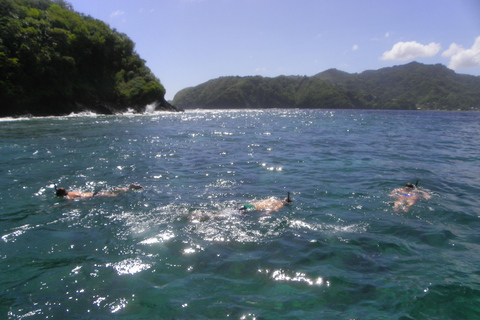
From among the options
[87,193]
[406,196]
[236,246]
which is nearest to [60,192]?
[87,193]

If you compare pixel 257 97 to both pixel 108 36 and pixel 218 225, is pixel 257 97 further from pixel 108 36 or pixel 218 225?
pixel 218 225

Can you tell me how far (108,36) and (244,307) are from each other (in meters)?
70.3

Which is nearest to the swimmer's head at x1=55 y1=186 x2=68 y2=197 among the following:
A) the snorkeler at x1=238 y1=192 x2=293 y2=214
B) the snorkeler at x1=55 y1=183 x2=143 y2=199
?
the snorkeler at x1=55 y1=183 x2=143 y2=199

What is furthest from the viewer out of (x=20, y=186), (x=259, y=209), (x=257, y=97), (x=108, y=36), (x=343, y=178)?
(x=257, y=97)

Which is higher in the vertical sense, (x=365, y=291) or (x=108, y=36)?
(x=108, y=36)

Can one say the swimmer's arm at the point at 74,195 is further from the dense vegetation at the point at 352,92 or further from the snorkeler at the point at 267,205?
the dense vegetation at the point at 352,92

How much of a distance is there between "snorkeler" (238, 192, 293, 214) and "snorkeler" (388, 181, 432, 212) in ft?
10.1

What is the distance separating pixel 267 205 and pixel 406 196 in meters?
4.45

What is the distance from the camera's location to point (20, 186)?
33.7ft

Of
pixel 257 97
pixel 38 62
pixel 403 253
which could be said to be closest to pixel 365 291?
pixel 403 253

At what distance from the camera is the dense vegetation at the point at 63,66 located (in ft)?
126

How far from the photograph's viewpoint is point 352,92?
149 m

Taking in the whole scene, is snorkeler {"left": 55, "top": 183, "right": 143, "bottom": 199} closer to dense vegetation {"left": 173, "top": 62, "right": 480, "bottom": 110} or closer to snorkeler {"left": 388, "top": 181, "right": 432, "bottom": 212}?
snorkeler {"left": 388, "top": 181, "right": 432, "bottom": 212}

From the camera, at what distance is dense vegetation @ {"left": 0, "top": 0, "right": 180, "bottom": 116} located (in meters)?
38.5
